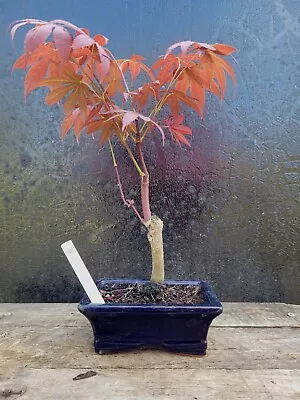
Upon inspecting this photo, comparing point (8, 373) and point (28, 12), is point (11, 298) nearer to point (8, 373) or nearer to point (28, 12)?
point (8, 373)

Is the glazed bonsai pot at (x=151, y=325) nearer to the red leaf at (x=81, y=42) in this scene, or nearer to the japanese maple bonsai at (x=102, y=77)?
the japanese maple bonsai at (x=102, y=77)

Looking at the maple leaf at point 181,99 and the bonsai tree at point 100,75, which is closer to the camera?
the bonsai tree at point 100,75

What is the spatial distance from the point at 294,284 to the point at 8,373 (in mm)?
710

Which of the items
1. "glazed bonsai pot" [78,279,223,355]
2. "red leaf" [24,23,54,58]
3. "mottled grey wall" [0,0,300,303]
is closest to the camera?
"red leaf" [24,23,54,58]

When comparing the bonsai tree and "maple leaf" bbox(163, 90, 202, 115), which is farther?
"maple leaf" bbox(163, 90, 202, 115)

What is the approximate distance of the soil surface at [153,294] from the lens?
2.26 ft

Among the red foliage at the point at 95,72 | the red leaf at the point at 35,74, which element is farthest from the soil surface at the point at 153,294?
the red leaf at the point at 35,74

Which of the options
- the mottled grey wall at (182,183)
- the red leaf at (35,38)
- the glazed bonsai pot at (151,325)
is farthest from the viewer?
the mottled grey wall at (182,183)

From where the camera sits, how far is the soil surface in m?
0.69

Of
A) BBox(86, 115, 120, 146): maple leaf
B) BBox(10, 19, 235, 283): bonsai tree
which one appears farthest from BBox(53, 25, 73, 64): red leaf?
BBox(86, 115, 120, 146): maple leaf

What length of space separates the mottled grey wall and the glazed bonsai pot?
1.20ft

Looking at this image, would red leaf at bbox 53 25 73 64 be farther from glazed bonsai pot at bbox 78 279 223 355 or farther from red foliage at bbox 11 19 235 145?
glazed bonsai pot at bbox 78 279 223 355

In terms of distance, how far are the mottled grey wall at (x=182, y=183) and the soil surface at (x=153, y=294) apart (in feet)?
0.91

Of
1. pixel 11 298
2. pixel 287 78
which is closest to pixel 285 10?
pixel 287 78
